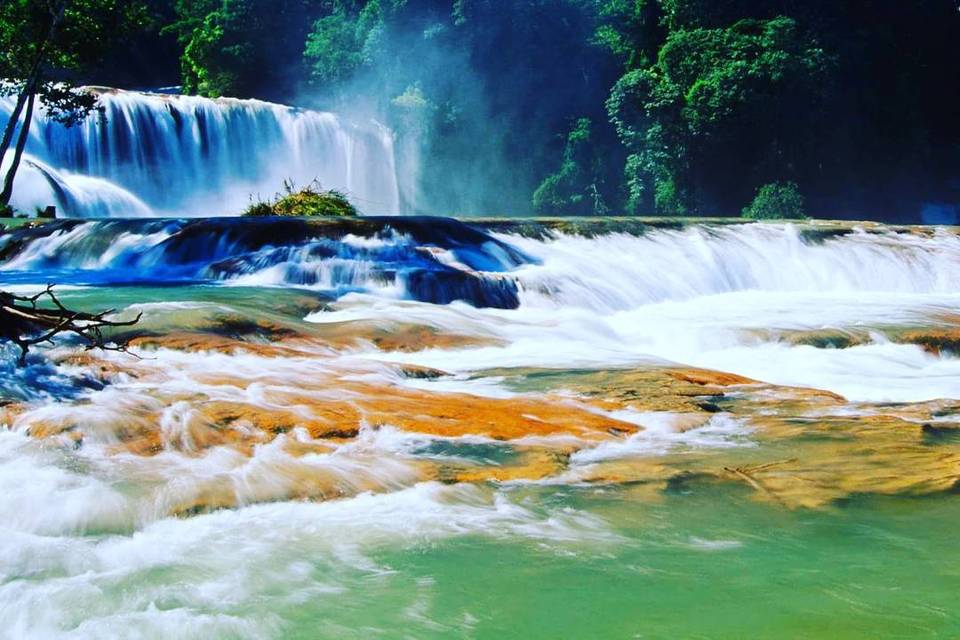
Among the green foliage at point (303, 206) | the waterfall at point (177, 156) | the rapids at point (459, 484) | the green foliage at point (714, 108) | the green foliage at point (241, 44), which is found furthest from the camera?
the green foliage at point (241, 44)

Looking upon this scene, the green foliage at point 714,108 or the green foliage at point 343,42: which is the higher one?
the green foliage at point 343,42

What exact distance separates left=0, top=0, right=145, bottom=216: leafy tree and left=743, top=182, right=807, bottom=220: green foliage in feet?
57.3

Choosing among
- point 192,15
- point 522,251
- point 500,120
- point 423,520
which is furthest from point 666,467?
point 192,15

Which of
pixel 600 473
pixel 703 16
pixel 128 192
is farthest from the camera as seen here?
pixel 703 16

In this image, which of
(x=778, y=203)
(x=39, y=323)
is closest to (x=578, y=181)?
(x=778, y=203)

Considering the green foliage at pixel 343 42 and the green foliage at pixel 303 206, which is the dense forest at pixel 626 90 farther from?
the green foliage at pixel 303 206

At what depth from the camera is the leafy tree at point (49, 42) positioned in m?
19.9

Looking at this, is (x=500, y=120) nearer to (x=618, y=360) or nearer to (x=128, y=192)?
(x=128, y=192)

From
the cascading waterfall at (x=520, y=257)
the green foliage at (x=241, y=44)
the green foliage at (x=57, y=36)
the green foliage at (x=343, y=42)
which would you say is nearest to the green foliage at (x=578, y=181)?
the green foliage at (x=343, y=42)

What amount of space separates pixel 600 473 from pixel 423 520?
972mm

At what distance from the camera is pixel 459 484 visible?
4.42m

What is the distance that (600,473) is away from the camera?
462 cm

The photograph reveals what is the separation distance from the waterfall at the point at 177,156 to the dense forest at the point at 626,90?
433cm

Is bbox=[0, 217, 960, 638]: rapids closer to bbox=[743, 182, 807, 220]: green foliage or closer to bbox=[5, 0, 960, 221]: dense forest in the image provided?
bbox=[743, 182, 807, 220]: green foliage
